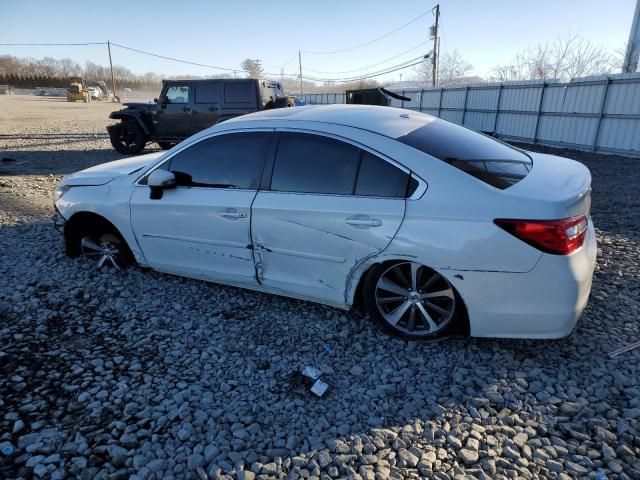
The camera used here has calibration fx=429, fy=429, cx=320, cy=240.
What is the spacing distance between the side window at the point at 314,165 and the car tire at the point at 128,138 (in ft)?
35.2

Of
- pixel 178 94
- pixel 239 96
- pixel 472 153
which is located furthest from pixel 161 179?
pixel 178 94

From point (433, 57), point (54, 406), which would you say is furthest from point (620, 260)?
point (433, 57)

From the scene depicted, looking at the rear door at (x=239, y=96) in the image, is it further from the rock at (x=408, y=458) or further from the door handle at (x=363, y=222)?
the rock at (x=408, y=458)

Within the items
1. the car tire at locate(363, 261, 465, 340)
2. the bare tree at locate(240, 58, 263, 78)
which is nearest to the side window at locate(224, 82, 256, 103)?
the car tire at locate(363, 261, 465, 340)

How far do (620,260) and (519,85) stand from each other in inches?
524

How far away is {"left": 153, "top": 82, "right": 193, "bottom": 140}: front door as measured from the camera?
12062mm

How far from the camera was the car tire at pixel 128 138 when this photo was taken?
12531 mm

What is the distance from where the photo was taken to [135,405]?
2533 millimetres

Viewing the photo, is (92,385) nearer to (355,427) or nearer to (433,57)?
(355,427)

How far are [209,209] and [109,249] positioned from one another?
154 centimetres

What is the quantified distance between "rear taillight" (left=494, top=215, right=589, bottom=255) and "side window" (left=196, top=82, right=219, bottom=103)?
1087cm

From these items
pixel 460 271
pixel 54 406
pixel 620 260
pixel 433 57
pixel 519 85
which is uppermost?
pixel 433 57

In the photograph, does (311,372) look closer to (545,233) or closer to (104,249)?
(545,233)

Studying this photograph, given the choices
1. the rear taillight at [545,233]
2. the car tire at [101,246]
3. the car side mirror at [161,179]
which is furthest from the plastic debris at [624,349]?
the car tire at [101,246]
